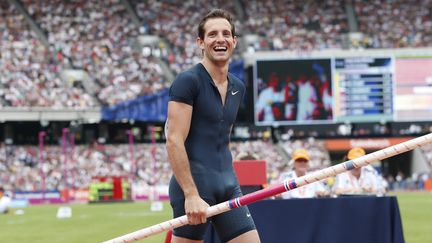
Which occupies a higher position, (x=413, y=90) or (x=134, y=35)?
(x=134, y=35)

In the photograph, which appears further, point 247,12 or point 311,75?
point 247,12

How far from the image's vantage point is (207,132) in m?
6.02

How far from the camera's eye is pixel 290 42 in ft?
176

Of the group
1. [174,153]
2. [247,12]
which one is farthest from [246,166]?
[247,12]

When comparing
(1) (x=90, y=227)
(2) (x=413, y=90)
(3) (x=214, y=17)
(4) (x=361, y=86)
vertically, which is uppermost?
(4) (x=361, y=86)

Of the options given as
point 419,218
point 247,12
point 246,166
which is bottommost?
point 419,218

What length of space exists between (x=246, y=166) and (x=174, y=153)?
4747 mm

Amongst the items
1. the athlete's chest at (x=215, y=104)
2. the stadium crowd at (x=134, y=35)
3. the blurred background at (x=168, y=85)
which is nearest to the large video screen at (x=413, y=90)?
the blurred background at (x=168, y=85)

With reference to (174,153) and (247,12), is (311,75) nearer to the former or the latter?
(247,12)

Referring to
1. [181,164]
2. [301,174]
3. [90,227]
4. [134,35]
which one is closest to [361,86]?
[134,35]

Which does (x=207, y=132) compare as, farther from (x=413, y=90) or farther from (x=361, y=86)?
(x=413, y=90)

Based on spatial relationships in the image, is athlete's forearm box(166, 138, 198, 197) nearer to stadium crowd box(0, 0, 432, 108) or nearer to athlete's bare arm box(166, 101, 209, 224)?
athlete's bare arm box(166, 101, 209, 224)

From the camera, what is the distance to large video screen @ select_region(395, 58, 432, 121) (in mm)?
45906

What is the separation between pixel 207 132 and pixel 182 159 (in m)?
0.31
